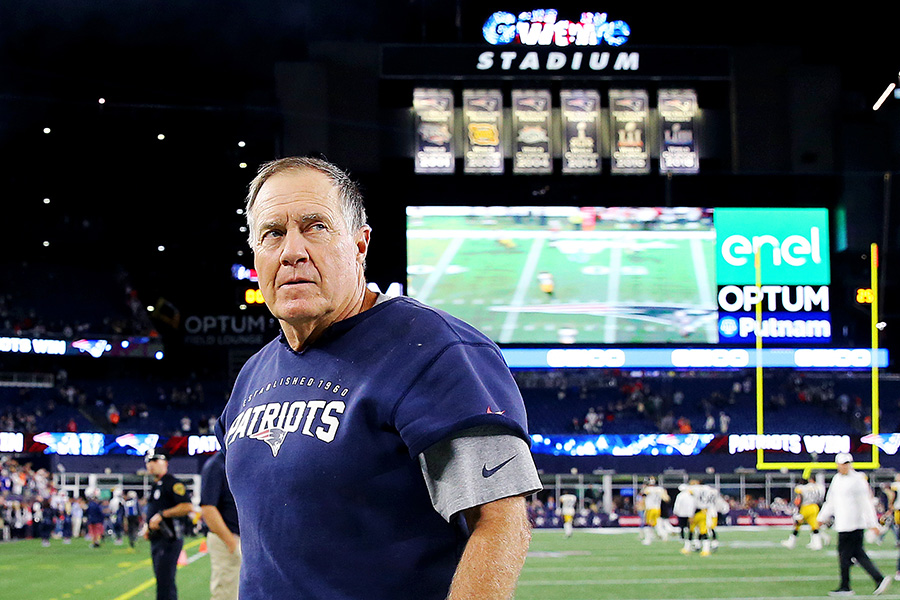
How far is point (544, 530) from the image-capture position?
96.5 ft

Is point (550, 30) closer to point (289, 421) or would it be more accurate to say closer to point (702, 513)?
point (702, 513)

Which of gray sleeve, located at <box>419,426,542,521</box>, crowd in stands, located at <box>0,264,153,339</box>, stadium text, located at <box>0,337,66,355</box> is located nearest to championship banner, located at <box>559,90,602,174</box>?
gray sleeve, located at <box>419,426,542,521</box>

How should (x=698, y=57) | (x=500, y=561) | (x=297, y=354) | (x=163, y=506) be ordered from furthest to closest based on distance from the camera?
(x=698, y=57), (x=163, y=506), (x=297, y=354), (x=500, y=561)

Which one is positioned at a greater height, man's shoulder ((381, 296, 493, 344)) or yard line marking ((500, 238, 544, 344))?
yard line marking ((500, 238, 544, 344))

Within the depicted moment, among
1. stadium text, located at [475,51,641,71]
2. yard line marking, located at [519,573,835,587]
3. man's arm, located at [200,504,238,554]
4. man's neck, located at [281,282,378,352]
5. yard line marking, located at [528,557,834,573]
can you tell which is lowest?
yard line marking, located at [528,557,834,573]

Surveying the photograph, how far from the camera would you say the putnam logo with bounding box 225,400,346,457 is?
1.80m

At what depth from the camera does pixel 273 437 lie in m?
1.87

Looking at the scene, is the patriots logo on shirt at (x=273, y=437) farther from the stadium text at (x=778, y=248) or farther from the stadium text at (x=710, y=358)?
the stadium text at (x=778, y=248)

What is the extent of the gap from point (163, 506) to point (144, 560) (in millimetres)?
9622

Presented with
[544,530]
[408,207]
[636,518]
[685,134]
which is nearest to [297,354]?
[408,207]

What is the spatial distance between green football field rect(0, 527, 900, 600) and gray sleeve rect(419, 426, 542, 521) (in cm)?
1006

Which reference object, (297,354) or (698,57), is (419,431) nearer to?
(297,354)

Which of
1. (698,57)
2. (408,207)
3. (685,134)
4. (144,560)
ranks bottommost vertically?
(144,560)

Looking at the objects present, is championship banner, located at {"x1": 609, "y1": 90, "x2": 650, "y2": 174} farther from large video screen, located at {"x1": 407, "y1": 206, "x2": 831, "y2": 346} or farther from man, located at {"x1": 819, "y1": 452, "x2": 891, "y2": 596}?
man, located at {"x1": 819, "y1": 452, "x2": 891, "y2": 596}
